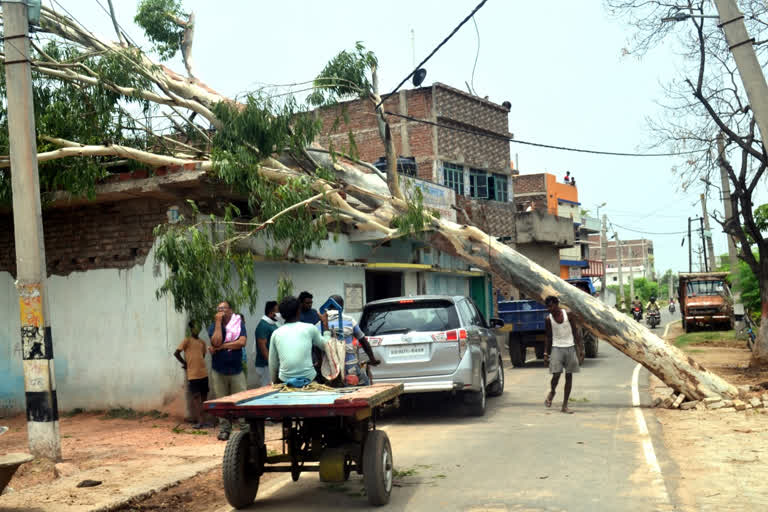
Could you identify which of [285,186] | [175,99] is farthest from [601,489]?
[175,99]

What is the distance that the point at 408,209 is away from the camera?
45.8 ft

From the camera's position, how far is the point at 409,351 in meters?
11.1

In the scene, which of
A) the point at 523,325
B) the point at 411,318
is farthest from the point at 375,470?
the point at 523,325

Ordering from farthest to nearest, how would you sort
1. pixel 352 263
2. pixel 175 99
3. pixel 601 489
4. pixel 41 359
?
pixel 352 263 < pixel 175 99 < pixel 41 359 < pixel 601 489

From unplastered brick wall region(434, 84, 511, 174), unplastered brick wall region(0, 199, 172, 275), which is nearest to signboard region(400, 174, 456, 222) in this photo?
unplastered brick wall region(434, 84, 511, 174)

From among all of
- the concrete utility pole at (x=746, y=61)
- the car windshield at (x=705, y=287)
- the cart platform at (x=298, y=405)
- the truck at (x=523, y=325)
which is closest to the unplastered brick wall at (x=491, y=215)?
the truck at (x=523, y=325)

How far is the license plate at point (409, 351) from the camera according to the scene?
36.4 ft

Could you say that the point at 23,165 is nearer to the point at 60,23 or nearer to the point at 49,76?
the point at 49,76

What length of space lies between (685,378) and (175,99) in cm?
1000

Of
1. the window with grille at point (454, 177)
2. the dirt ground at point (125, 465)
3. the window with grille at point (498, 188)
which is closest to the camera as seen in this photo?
the dirt ground at point (125, 465)

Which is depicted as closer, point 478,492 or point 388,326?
point 478,492

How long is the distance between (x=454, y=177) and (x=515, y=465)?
2008cm

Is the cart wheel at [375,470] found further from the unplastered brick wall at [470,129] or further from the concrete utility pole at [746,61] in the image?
the unplastered brick wall at [470,129]

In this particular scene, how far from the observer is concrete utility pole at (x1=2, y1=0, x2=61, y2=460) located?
26.5 feet
